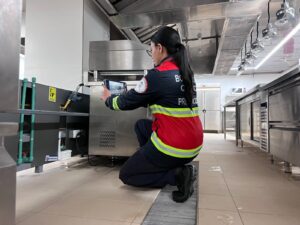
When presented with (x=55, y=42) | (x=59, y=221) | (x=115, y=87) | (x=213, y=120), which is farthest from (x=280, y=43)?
(x=59, y=221)

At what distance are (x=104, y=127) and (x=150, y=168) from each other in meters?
0.89

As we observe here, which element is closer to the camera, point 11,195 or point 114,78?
point 11,195

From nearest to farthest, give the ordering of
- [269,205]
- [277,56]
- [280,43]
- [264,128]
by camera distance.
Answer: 1. [269,205]
2. [264,128]
3. [280,43]
4. [277,56]

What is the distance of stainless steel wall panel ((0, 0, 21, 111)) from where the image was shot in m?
0.50

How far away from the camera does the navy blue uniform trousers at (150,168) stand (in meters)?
1.49

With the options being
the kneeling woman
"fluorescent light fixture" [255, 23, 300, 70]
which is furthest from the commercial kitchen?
"fluorescent light fixture" [255, 23, 300, 70]

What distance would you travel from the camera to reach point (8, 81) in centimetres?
51

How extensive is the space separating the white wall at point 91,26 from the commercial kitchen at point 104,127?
1 cm

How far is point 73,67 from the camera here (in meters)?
3.14

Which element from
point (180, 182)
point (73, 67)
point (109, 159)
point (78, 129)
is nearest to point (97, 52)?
point (73, 67)

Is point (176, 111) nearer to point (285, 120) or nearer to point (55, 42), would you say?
point (285, 120)

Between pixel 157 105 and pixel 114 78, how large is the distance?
1949 mm

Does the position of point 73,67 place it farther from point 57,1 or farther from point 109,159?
point 109,159

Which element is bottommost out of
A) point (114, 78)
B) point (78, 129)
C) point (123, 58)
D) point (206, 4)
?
point (78, 129)
